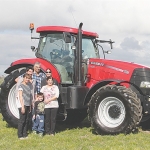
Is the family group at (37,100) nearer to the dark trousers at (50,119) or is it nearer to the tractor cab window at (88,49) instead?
the dark trousers at (50,119)

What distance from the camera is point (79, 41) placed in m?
8.25

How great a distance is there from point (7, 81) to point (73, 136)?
2.24 metres

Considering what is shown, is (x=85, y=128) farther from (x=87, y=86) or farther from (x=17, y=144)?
(x=17, y=144)

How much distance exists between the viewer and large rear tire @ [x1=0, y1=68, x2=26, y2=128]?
845 centimetres

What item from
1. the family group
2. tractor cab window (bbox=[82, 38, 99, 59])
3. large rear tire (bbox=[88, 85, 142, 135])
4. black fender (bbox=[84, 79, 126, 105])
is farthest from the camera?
tractor cab window (bbox=[82, 38, 99, 59])

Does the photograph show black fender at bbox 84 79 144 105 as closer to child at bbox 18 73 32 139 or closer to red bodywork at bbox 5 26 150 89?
red bodywork at bbox 5 26 150 89

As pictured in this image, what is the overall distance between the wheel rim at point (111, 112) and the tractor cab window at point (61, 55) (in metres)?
1.18

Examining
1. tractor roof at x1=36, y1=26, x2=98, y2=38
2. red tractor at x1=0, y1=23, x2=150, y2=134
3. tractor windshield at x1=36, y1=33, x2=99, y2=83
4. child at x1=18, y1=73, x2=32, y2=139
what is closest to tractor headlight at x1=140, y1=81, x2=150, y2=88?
red tractor at x1=0, y1=23, x2=150, y2=134

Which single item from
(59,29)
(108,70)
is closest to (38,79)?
(59,29)

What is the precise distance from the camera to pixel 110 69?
8.20 metres

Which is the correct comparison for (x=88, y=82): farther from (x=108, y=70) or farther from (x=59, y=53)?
(x=59, y=53)

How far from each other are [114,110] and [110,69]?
111 centimetres

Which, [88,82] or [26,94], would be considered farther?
[88,82]

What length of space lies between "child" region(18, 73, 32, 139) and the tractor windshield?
4.21 ft
